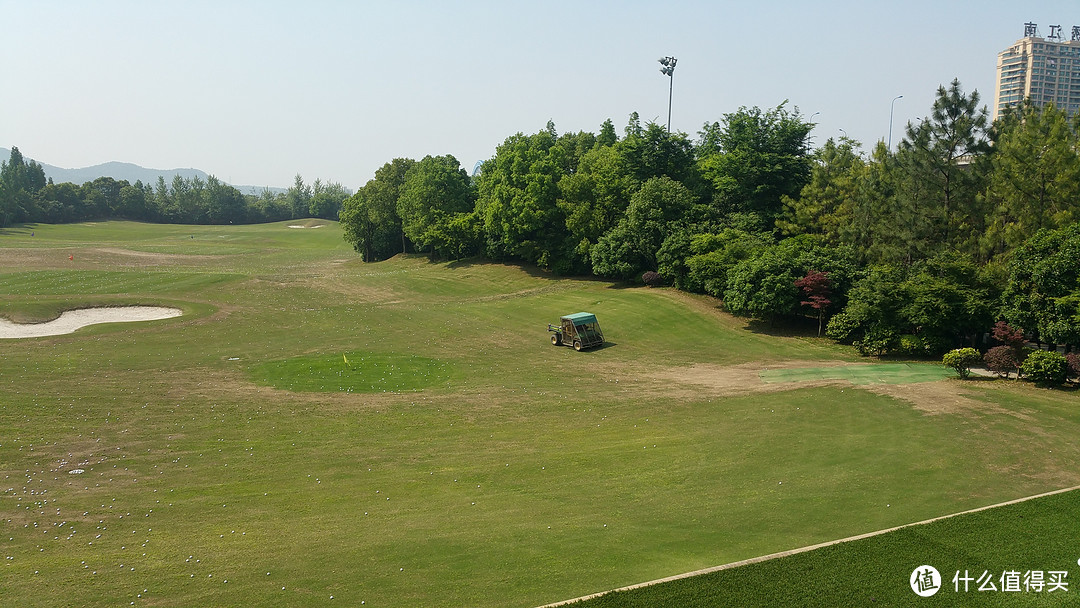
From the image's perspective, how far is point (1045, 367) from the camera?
28.3 meters

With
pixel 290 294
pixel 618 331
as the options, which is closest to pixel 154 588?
pixel 618 331

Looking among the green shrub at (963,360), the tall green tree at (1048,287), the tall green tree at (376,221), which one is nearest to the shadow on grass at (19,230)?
the tall green tree at (376,221)

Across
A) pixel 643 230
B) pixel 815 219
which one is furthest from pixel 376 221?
pixel 815 219

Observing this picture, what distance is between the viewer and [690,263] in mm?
49375

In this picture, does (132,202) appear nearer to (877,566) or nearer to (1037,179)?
(1037,179)

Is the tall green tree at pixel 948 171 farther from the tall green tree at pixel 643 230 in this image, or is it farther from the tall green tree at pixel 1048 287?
the tall green tree at pixel 643 230

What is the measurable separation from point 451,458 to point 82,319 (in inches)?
1420

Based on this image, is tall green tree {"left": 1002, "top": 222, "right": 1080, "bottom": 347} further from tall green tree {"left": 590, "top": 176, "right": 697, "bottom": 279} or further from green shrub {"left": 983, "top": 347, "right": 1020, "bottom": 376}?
tall green tree {"left": 590, "top": 176, "right": 697, "bottom": 279}

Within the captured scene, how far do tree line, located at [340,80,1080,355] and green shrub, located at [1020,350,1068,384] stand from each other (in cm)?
195

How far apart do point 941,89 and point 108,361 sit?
148 ft

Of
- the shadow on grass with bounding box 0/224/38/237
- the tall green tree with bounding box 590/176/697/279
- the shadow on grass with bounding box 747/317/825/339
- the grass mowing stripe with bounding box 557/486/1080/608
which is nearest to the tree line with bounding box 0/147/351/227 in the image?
the shadow on grass with bounding box 0/224/38/237

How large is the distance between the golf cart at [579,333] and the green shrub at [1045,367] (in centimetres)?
1991

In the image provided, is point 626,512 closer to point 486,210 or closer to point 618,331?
point 618,331

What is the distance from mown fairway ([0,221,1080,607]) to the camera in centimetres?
1427
